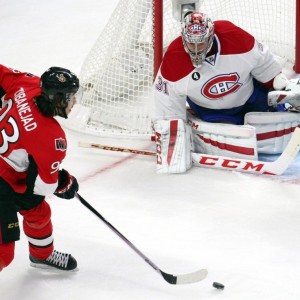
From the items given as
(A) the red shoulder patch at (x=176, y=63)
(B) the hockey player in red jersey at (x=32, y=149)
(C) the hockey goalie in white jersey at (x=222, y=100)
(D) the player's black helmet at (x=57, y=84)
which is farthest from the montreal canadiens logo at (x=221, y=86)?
(D) the player's black helmet at (x=57, y=84)

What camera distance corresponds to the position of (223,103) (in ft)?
10.6

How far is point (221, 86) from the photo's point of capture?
3164 millimetres

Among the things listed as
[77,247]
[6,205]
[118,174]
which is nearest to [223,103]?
[118,174]

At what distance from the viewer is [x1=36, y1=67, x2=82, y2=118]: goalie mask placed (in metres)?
2.12

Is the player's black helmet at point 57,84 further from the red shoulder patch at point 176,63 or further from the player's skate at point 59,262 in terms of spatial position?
the red shoulder patch at point 176,63

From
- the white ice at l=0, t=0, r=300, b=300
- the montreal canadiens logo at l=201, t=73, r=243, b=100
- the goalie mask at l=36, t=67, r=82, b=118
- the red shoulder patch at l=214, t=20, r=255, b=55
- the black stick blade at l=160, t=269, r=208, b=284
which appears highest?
the goalie mask at l=36, t=67, r=82, b=118

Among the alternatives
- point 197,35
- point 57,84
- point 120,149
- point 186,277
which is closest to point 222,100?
point 197,35

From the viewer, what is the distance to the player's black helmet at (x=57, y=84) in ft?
6.96

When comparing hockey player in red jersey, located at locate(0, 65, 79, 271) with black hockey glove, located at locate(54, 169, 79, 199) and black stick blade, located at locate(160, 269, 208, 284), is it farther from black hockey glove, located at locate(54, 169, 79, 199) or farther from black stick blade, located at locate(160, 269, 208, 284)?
black stick blade, located at locate(160, 269, 208, 284)

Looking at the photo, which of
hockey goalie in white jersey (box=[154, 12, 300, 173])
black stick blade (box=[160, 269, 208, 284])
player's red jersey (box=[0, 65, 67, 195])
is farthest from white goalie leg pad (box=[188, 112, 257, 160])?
player's red jersey (box=[0, 65, 67, 195])

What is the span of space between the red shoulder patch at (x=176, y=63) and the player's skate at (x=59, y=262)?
100 centimetres

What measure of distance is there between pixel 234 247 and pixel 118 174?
796 millimetres

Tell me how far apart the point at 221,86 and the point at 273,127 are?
288mm

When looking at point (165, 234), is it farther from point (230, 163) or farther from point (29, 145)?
point (29, 145)
